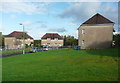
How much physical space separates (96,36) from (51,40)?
4047cm

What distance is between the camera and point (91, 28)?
118 ft

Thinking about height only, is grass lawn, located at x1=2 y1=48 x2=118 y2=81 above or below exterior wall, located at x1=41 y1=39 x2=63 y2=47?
below

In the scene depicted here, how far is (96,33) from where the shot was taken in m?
35.2

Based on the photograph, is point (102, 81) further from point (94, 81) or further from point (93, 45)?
point (93, 45)

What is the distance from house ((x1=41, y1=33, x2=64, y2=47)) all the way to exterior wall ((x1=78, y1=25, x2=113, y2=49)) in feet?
121

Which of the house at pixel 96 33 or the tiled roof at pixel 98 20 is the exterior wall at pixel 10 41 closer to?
the house at pixel 96 33

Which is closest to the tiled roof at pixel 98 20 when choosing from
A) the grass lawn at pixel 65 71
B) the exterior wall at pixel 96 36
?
the exterior wall at pixel 96 36

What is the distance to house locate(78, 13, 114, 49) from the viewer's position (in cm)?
3397

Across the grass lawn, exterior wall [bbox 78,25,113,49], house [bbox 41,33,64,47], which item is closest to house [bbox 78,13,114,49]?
exterior wall [bbox 78,25,113,49]

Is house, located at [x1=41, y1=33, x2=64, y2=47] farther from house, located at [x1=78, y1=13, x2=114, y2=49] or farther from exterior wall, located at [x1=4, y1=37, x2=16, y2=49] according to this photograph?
house, located at [x1=78, y1=13, x2=114, y2=49]

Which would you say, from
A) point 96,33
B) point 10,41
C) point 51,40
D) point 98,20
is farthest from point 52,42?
point 98,20

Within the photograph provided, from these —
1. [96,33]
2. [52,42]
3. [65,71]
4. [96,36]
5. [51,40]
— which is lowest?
[65,71]

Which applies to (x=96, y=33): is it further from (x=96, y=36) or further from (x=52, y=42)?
(x=52, y=42)

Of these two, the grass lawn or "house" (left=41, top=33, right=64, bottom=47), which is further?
"house" (left=41, top=33, right=64, bottom=47)
